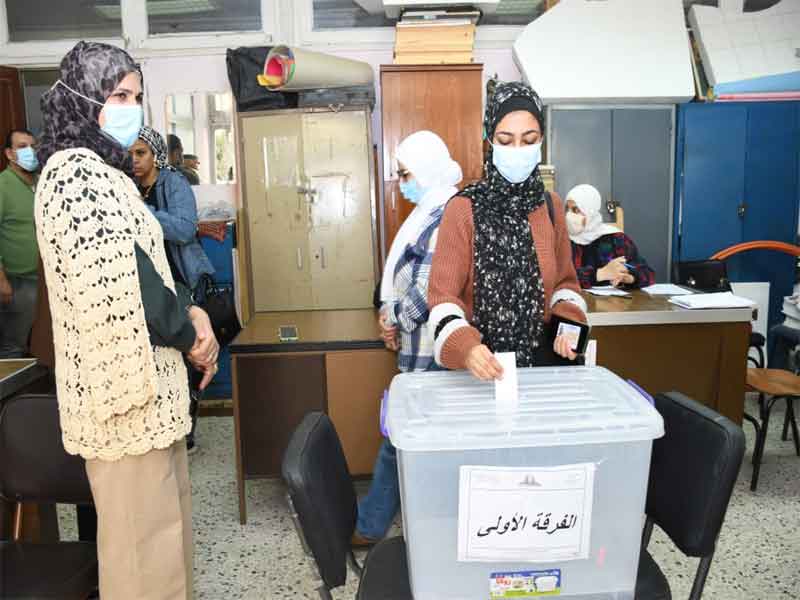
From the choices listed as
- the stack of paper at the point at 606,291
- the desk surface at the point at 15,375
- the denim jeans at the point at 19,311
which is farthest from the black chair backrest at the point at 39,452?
the denim jeans at the point at 19,311

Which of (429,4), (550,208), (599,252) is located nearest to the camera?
(550,208)

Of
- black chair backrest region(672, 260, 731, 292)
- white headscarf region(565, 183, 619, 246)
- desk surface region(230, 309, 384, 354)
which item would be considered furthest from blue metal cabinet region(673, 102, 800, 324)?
desk surface region(230, 309, 384, 354)

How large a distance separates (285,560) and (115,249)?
1555 millimetres

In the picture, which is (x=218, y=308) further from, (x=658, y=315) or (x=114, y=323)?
(x=658, y=315)

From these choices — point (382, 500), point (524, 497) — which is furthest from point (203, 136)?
point (524, 497)

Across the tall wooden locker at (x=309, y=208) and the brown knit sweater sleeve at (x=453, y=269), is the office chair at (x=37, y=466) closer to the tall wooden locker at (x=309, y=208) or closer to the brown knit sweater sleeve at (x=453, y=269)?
the brown knit sweater sleeve at (x=453, y=269)

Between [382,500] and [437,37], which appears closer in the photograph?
[382,500]

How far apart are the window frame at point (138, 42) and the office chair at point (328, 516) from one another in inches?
150

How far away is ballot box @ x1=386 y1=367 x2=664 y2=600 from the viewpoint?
1.03 m

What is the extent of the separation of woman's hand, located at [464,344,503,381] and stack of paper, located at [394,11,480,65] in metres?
3.02

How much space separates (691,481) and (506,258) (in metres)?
0.64

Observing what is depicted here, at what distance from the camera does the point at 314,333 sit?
2.68m

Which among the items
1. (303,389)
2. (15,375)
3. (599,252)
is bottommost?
(303,389)

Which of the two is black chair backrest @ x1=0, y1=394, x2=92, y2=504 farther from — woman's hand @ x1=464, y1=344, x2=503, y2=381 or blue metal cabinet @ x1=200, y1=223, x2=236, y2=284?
blue metal cabinet @ x1=200, y1=223, x2=236, y2=284
